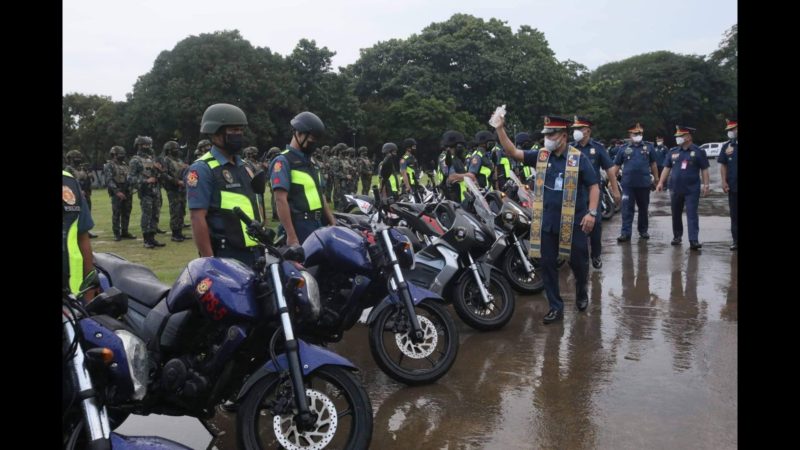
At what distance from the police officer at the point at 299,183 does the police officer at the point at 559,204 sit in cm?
186

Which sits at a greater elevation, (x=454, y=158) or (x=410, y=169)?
(x=454, y=158)

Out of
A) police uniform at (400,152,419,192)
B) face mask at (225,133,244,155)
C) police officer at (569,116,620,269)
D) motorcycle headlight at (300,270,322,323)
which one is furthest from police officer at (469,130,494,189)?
motorcycle headlight at (300,270,322,323)

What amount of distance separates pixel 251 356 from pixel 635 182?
8660mm

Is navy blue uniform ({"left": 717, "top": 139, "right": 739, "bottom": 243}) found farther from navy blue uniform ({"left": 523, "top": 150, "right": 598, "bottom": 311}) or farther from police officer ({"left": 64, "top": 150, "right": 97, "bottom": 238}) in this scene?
police officer ({"left": 64, "top": 150, "right": 97, "bottom": 238})

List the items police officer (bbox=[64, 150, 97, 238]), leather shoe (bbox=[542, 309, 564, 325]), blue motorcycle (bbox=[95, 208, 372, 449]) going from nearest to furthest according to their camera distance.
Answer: blue motorcycle (bbox=[95, 208, 372, 449]), leather shoe (bbox=[542, 309, 564, 325]), police officer (bbox=[64, 150, 97, 238])

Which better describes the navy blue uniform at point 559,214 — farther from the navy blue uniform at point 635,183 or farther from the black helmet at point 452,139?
the black helmet at point 452,139

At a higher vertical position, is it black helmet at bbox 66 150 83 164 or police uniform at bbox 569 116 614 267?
black helmet at bbox 66 150 83 164

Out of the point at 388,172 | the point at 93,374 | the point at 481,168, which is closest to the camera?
the point at 93,374

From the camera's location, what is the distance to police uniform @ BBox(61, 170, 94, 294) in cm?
321

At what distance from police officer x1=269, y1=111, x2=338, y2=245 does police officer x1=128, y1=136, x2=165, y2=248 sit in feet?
22.3

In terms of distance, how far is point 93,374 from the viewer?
2.21m

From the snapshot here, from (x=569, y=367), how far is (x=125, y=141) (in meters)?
40.9

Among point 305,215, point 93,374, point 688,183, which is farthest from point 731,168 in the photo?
point 93,374

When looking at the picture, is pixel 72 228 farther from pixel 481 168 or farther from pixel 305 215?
pixel 481 168
